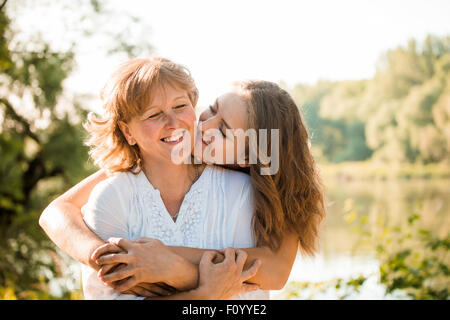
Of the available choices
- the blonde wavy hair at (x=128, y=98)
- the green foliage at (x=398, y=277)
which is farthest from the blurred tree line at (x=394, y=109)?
the blonde wavy hair at (x=128, y=98)

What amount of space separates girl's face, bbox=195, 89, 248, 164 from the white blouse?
166 millimetres

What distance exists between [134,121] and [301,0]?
38.2 feet

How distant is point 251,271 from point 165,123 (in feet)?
2.49

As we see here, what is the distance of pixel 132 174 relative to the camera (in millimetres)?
2145

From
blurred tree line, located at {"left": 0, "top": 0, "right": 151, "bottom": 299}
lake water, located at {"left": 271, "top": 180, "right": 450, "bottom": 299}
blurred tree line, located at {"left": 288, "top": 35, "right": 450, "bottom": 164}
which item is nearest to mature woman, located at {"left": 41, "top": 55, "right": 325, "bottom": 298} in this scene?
lake water, located at {"left": 271, "top": 180, "right": 450, "bottom": 299}

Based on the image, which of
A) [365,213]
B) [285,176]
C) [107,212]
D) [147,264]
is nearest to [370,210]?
[365,213]

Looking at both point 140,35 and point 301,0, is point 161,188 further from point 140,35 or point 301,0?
point 301,0

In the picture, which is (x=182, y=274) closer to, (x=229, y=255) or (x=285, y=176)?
(x=229, y=255)

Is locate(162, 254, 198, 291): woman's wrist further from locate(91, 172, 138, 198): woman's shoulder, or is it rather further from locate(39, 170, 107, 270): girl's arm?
locate(91, 172, 138, 198): woman's shoulder

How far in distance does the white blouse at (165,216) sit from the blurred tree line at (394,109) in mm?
8701

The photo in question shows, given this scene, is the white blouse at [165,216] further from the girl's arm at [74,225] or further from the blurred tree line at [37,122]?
the blurred tree line at [37,122]

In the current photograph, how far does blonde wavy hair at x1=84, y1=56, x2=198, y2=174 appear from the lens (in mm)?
2027

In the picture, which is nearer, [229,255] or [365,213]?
[229,255]

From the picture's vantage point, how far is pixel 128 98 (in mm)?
2037
